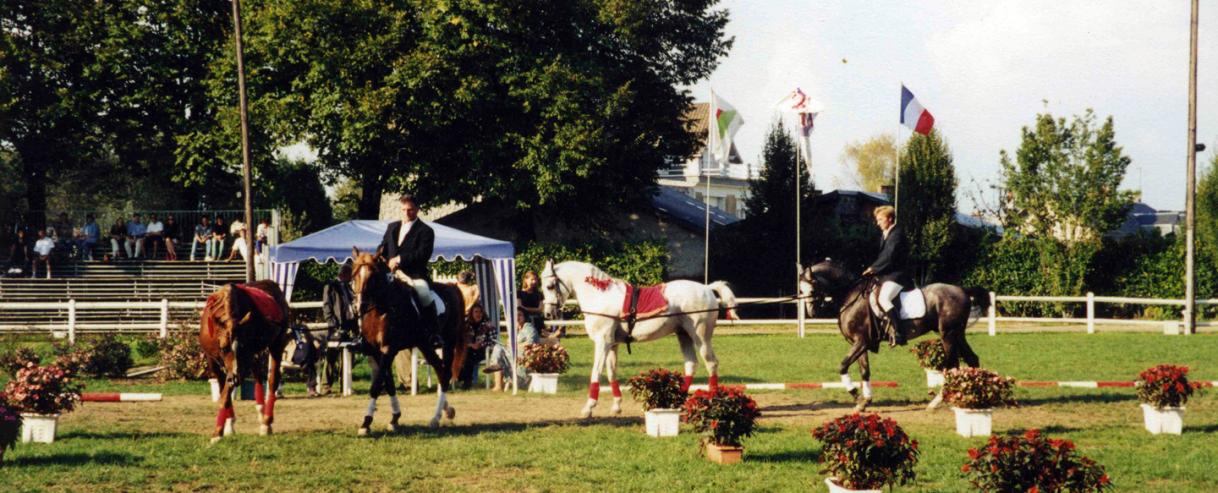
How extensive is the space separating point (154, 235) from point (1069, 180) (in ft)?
114

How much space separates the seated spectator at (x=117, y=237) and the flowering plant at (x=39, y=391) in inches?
1192

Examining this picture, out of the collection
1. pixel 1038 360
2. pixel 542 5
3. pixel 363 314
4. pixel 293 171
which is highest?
pixel 542 5

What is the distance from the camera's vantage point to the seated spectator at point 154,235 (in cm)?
4150

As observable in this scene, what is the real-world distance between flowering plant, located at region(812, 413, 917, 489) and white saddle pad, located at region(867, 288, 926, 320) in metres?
6.67

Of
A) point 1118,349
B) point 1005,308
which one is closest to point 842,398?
point 1118,349

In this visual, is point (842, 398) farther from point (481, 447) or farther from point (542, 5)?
point (542, 5)

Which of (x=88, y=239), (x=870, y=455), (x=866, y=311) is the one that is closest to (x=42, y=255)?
(x=88, y=239)

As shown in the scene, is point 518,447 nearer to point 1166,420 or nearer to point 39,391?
point 39,391

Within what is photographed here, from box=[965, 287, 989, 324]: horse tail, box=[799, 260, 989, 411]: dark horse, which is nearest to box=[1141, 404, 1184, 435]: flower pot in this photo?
box=[799, 260, 989, 411]: dark horse

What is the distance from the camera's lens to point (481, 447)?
12680 mm

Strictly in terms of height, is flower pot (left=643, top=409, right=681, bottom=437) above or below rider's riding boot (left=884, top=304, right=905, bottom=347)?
below

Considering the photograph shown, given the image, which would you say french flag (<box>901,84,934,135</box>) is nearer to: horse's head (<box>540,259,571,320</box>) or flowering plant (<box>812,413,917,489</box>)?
horse's head (<box>540,259,571,320</box>)

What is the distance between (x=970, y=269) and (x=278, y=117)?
2745cm

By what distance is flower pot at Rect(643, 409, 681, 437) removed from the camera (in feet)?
44.2
